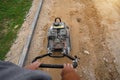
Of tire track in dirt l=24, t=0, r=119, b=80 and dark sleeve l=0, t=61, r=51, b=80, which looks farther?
tire track in dirt l=24, t=0, r=119, b=80

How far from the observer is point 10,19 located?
9219 millimetres

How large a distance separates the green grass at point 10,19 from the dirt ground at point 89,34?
0.76 m

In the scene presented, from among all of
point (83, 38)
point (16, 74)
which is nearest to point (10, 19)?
point (83, 38)

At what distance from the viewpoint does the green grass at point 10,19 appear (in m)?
7.64

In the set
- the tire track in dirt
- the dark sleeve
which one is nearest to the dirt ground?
the tire track in dirt

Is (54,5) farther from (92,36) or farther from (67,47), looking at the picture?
(67,47)

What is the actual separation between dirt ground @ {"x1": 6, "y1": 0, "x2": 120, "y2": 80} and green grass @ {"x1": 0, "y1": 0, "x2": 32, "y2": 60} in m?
0.76

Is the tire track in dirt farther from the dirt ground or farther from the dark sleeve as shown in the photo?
the dark sleeve

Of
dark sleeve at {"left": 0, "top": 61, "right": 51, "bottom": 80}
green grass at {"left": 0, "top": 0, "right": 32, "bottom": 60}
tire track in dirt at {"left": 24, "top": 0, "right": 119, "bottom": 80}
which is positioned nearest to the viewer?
dark sleeve at {"left": 0, "top": 61, "right": 51, "bottom": 80}

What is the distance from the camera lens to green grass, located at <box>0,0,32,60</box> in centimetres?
764

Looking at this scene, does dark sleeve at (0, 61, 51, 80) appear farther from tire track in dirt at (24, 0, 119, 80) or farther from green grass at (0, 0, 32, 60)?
green grass at (0, 0, 32, 60)

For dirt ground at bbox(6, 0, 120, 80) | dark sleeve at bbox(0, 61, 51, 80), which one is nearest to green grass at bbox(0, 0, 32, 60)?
dirt ground at bbox(6, 0, 120, 80)

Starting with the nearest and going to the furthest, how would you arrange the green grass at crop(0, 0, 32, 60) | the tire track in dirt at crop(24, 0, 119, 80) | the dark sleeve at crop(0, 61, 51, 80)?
the dark sleeve at crop(0, 61, 51, 80) < the tire track in dirt at crop(24, 0, 119, 80) < the green grass at crop(0, 0, 32, 60)

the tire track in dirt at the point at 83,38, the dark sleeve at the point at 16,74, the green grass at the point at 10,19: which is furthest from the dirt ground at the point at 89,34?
the dark sleeve at the point at 16,74
